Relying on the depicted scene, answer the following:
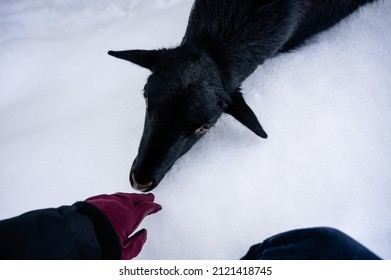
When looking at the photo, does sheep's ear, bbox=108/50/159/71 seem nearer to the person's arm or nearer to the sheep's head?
the sheep's head

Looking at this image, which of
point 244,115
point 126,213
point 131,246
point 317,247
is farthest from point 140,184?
point 317,247

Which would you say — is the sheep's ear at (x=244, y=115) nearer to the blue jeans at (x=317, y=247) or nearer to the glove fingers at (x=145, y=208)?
the blue jeans at (x=317, y=247)

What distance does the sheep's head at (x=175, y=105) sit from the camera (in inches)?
73.2

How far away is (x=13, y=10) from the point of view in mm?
3191

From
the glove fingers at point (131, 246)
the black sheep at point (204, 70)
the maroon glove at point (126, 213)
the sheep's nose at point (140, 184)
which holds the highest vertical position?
the black sheep at point (204, 70)

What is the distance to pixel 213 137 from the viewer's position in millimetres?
2561

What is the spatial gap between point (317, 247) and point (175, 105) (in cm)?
105

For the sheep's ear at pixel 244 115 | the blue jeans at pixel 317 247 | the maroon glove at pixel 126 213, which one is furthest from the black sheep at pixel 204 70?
the blue jeans at pixel 317 247

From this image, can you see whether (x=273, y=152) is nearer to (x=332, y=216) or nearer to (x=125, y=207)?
(x=332, y=216)

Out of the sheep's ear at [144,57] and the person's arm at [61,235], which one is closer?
the person's arm at [61,235]

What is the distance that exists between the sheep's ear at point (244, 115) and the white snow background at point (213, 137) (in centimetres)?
47

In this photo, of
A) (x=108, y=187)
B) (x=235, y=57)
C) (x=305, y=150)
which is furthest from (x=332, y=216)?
(x=108, y=187)

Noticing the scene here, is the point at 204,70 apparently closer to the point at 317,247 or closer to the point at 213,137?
the point at 213,137

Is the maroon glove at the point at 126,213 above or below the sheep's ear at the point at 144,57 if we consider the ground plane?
below
